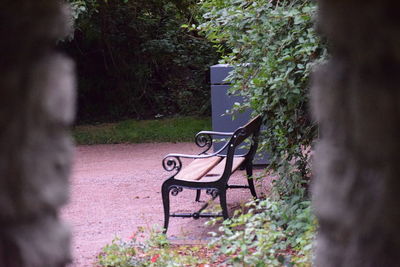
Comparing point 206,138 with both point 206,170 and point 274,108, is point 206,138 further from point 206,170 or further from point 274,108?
point 274,108

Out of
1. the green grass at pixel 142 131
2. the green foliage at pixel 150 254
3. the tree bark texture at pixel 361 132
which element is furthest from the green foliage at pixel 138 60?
the tree bark texture at pixel 361 132

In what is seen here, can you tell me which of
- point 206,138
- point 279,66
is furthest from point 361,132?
point 206,138

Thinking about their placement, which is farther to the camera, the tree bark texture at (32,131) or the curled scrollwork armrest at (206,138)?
the curled scrollwork armrest at (206,138)

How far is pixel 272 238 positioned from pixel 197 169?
2.41 metres

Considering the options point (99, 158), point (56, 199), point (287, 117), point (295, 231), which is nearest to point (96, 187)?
point (99, 158)

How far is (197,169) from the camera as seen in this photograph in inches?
261

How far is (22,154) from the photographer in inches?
55.2

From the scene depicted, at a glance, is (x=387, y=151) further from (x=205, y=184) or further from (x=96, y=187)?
(x=96, y=187)

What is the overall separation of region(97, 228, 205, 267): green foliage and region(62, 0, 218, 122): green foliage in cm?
1125

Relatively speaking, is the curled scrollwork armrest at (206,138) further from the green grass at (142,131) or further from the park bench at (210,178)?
the green grass at (142,131)

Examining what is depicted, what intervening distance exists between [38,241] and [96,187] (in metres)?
7.79

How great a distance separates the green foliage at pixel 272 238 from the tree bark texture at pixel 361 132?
2.34 meters

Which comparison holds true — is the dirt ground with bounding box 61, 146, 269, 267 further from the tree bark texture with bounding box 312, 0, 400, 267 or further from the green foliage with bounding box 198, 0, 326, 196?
the tree bark texture with bounding box 312, 0, 400, 267

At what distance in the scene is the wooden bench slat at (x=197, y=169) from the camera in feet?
20.4
